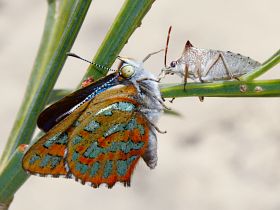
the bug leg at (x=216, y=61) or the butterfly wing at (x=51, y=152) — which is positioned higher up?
the bug leg at (x=216, y=61)

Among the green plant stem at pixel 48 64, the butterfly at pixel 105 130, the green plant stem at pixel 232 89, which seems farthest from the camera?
the butterfly at pixel 105 130

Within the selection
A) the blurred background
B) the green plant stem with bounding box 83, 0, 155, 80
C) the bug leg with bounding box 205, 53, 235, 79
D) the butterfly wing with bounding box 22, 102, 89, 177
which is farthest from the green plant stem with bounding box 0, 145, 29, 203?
the blurred background

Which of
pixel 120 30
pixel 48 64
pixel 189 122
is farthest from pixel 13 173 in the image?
pixel 189 122

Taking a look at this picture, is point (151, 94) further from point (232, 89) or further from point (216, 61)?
point (232, 89)

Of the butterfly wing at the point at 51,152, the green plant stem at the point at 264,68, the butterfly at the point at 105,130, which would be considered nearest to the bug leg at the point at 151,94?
the butterfly at the point at 105,130

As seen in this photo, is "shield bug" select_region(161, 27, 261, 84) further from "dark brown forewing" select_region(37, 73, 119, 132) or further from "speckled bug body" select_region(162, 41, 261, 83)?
"dark brown forewing" select_region(37, 73, 119, 132)

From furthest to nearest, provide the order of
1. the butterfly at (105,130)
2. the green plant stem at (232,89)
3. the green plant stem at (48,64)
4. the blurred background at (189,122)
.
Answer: the blurred background at (189,122)
the butterfly at (105,130)
the green plant stem at (48,64)
the green plant stem at (232,89)

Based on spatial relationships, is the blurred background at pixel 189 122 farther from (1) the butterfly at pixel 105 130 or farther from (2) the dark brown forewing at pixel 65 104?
(2) the dark brown forewing at pixel 65 104
